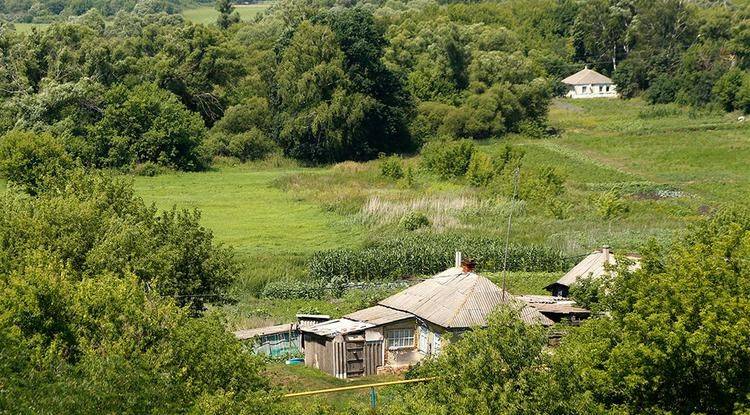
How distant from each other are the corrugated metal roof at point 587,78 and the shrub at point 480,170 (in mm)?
39911

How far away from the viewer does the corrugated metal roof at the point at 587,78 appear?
100562 millimetres

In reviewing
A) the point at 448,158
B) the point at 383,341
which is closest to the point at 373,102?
the point at 448,158

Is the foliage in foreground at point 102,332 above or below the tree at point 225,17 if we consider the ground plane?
below

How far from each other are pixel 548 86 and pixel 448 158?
1876 cm

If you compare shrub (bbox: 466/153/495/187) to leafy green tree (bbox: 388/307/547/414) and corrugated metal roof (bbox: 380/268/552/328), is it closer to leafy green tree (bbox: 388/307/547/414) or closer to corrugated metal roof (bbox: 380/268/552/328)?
corrugated metal roof (bbox: 380/268/552/328)

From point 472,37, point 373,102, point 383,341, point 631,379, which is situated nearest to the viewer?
point 631,379

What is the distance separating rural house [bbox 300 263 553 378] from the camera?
29.8 meters

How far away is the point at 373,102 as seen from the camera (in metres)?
71.7

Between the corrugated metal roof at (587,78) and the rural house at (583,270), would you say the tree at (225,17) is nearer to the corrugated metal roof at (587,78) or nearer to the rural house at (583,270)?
the corrugated metal roof at (587,78)

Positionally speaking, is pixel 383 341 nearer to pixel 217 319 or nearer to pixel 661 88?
pixel 217 319

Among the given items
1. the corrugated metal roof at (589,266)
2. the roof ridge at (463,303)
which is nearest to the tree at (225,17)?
the corrugated metal roof at (589,266)

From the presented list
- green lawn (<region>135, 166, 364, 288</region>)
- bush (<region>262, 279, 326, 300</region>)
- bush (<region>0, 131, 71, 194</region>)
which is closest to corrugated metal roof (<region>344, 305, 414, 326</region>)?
bush (<region>262, 279, 326, 300</region>)

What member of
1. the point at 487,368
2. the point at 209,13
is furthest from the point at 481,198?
the point at 209,13

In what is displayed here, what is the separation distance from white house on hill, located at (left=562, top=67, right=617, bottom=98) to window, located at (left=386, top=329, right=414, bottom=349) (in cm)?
7290
